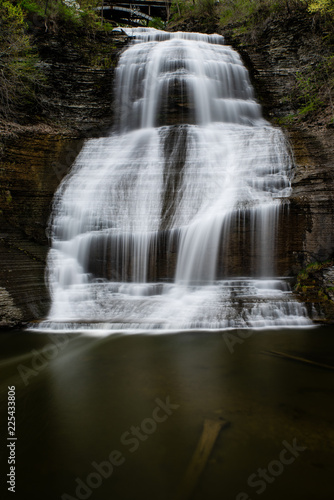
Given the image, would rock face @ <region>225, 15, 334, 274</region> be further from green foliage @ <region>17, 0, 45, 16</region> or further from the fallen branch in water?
green foliage @ <region>17, 0, 45, 16</region>

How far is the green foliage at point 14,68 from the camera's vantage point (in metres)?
10.9

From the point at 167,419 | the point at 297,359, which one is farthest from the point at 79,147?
the point at 167,419

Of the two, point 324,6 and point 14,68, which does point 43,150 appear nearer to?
point 14,68

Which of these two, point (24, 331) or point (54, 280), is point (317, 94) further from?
point (24, 331)

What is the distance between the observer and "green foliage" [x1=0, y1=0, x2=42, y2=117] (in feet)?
35.9

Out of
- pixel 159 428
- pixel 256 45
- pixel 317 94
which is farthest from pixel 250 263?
pixel 256 45

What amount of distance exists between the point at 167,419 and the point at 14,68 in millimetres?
12695

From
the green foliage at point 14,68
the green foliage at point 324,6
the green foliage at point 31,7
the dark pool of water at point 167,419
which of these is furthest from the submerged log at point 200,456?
the green foliage at point 31,7

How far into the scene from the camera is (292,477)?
2266mm

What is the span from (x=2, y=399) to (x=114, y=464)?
182 centimetres

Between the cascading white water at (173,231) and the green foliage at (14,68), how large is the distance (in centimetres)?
332

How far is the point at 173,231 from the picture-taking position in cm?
782

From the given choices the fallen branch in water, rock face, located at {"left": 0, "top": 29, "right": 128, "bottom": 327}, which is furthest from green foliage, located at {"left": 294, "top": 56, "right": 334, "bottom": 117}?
the fallen branch in water

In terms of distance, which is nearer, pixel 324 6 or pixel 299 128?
pixel 299 128
